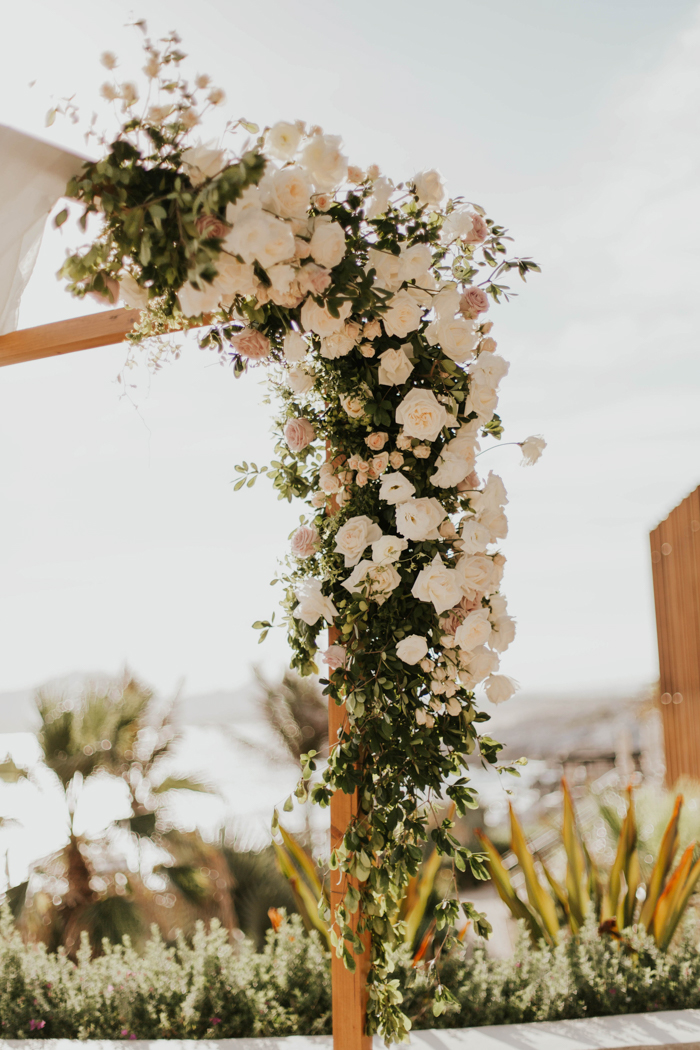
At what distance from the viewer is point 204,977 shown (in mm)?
2338

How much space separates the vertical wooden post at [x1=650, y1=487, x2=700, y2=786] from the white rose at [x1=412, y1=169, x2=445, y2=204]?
261 cm

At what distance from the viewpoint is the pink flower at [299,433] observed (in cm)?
149

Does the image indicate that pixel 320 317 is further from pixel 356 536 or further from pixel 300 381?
pixel 356 536

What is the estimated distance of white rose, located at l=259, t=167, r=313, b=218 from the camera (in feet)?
3.69

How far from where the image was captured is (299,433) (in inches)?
58.6

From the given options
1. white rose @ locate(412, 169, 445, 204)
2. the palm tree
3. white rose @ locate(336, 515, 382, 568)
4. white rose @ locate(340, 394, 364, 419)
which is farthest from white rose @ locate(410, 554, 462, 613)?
the palm tree

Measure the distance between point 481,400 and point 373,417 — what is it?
219mm

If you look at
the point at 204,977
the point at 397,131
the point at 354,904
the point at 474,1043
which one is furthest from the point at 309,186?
the point at 204,977

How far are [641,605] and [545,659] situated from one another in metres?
0.74

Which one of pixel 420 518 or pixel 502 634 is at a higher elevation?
pixel 420 518

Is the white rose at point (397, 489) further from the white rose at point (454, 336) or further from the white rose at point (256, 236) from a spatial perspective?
the white rose at point (256, 236)

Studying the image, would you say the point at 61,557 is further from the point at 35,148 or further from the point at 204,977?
the point at 35,148

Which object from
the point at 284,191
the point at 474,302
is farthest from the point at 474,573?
the point at 284,191

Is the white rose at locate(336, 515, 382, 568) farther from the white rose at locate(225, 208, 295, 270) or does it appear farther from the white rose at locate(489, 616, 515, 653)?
the white rose at locate(225, 208, 295, 270)
